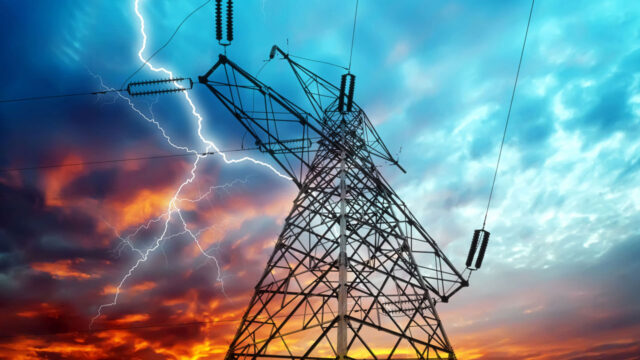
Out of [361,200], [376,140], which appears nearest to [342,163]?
[361,200]

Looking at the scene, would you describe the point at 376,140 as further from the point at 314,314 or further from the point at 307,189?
the point at 314,314

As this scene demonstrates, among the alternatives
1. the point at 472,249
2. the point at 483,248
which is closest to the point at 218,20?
the point at 472,249

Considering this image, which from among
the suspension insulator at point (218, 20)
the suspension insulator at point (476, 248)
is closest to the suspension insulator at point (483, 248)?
the suspension insulator at point (476, 248)

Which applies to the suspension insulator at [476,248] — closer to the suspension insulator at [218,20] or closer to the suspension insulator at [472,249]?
the suspension insulator at [472,249]

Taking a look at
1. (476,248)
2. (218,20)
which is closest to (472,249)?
(476,248)

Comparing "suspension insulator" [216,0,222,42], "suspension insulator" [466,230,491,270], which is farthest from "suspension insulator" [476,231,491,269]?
"suspension insulator" [216,0,222,42]

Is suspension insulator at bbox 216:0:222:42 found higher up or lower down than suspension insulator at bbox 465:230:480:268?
higher up

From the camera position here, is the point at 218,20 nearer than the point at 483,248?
Yes

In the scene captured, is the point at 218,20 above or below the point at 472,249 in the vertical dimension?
above

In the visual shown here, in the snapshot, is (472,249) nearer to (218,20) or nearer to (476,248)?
(476,248)

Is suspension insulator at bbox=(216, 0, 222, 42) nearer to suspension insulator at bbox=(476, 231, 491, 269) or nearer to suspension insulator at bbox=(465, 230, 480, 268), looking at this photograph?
suspension insulator at bbox=(465, 230, 480, 268)

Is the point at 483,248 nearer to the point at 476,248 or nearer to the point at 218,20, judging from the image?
the point at 476,248
